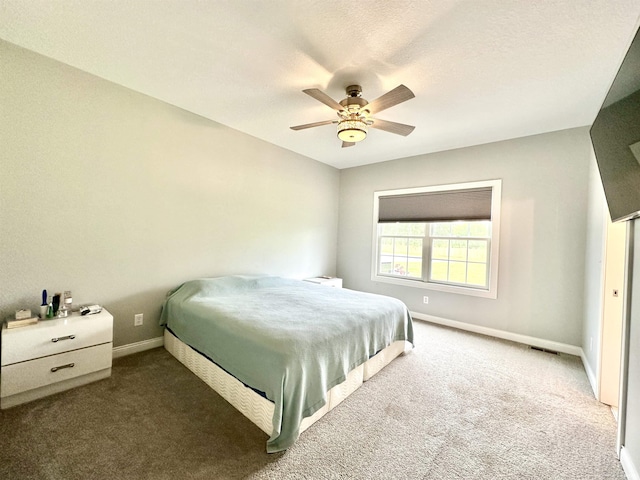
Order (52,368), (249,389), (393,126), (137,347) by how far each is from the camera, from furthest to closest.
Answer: (137,347)
(393,126)
(52,368)
(249,389)

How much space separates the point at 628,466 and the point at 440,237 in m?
2.93

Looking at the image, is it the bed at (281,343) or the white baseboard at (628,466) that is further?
the bed at (281,343)

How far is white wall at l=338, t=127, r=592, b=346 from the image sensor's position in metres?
3.02

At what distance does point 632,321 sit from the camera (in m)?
1.55

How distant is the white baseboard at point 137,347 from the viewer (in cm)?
260

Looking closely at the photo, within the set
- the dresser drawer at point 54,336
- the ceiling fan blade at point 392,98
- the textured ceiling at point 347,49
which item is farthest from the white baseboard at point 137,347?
the ceiling fan blade at point 392,98

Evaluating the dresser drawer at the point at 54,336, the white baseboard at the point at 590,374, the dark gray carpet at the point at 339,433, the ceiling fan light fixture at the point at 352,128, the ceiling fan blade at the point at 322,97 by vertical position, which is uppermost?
the ceiling fan blade at the point at 322,97

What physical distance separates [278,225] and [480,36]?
316 centimetres

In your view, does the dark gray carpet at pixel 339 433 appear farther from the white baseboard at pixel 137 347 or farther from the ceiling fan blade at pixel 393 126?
the ceiling fan blade at pixel 393 126

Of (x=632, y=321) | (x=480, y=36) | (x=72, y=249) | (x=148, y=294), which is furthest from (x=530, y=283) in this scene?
(x=72, y=249)

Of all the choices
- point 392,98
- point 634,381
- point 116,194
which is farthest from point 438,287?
point 116,194

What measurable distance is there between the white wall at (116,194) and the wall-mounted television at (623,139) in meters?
3.47

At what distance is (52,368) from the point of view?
6.40 feet

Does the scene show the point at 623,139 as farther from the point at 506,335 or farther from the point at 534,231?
the point at 506,335
